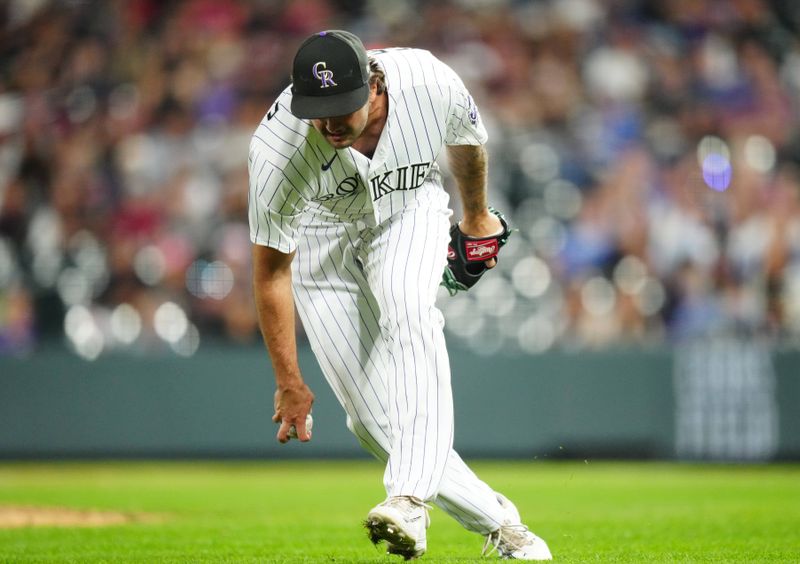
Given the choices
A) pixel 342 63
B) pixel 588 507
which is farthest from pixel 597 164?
pixel 342 63

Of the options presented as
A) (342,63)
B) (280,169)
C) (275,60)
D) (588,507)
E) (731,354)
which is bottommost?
(588,507)

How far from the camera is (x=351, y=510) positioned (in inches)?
291

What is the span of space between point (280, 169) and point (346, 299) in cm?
Answer: 63

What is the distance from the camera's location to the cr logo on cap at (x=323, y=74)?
3607 mm

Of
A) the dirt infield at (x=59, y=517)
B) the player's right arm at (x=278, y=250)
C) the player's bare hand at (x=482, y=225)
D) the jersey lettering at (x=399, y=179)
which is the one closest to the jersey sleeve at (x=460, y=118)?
the jersey lettering at (x=399, y=179)

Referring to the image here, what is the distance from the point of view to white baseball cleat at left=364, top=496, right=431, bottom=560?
347cm

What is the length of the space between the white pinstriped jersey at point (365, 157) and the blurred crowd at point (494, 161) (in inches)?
235

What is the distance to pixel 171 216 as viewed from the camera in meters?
11.2

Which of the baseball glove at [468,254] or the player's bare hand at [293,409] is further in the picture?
the baseball glove at [468,254]

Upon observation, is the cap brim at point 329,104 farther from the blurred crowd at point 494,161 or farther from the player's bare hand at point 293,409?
the blurred crowd at point 494,161

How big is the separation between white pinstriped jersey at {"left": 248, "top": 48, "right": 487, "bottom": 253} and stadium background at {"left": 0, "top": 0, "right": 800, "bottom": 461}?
590 cm

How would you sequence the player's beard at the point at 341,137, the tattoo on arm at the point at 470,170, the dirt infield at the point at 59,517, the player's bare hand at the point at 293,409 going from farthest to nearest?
the dirt infield at the point at 59,517
the tattoo on arm at the point at 470,170
the player's bare hand at the point at 293,409
the player's beard at the point at 341,137

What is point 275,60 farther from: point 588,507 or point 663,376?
point 588,507

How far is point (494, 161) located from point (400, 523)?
316 inches
